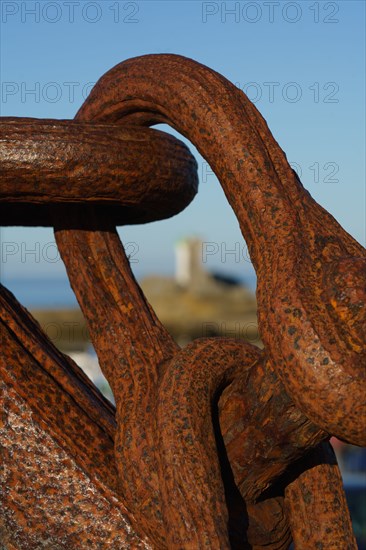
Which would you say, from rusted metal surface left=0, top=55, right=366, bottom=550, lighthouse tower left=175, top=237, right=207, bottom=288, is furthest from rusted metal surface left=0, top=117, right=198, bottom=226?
lighthouse tower left=175, top=237, right=207, bottom=288

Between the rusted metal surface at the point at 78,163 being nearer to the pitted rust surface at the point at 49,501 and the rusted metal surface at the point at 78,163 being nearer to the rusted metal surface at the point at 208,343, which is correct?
the rusted metal surface at the point at 208,343

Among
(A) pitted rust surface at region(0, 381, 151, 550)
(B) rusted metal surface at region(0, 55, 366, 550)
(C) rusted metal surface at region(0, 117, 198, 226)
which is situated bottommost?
(A) pitted rust surface at region(0, 381, 151, 550)

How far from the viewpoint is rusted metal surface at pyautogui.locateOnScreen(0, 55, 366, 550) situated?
2.84ft

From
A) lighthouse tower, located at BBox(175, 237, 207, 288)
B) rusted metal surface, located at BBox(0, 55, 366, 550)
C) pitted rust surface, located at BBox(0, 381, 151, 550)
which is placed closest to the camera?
rusted metal surface, located at BBox(0, 55, 366, 550)

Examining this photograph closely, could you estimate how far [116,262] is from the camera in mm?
1181

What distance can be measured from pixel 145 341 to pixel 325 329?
0.31m

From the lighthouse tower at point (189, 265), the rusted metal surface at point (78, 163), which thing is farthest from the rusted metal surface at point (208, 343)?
the lighthouse tower at point (189, 265)

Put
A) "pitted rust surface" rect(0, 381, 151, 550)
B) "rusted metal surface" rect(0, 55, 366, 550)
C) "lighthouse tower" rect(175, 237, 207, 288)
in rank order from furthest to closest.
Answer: "lighthouse tower" rect(175, 237, 207, 288) < "pitted rust surface" rect(0, 381, 151, 550) < "rusted metal surface" rect(0, 55, 366, 550)

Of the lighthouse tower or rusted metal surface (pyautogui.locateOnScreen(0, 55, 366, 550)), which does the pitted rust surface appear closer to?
rusted metal surface (pyautogui.locateOnScreen(0, 55, 366, 550))

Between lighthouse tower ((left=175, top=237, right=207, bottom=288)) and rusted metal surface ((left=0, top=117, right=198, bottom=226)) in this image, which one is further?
lighthouse tower ((left=175, top=237, right=207, bottom=288))

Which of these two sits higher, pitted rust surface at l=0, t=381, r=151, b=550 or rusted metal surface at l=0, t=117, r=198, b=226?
rusted metal surface at l=0, t=117, r=198, b=226

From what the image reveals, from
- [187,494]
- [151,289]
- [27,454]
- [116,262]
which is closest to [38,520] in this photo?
[27,454]

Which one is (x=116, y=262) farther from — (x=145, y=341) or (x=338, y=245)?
(x=338, y=245)

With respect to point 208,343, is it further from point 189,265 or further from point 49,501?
point 189,265
